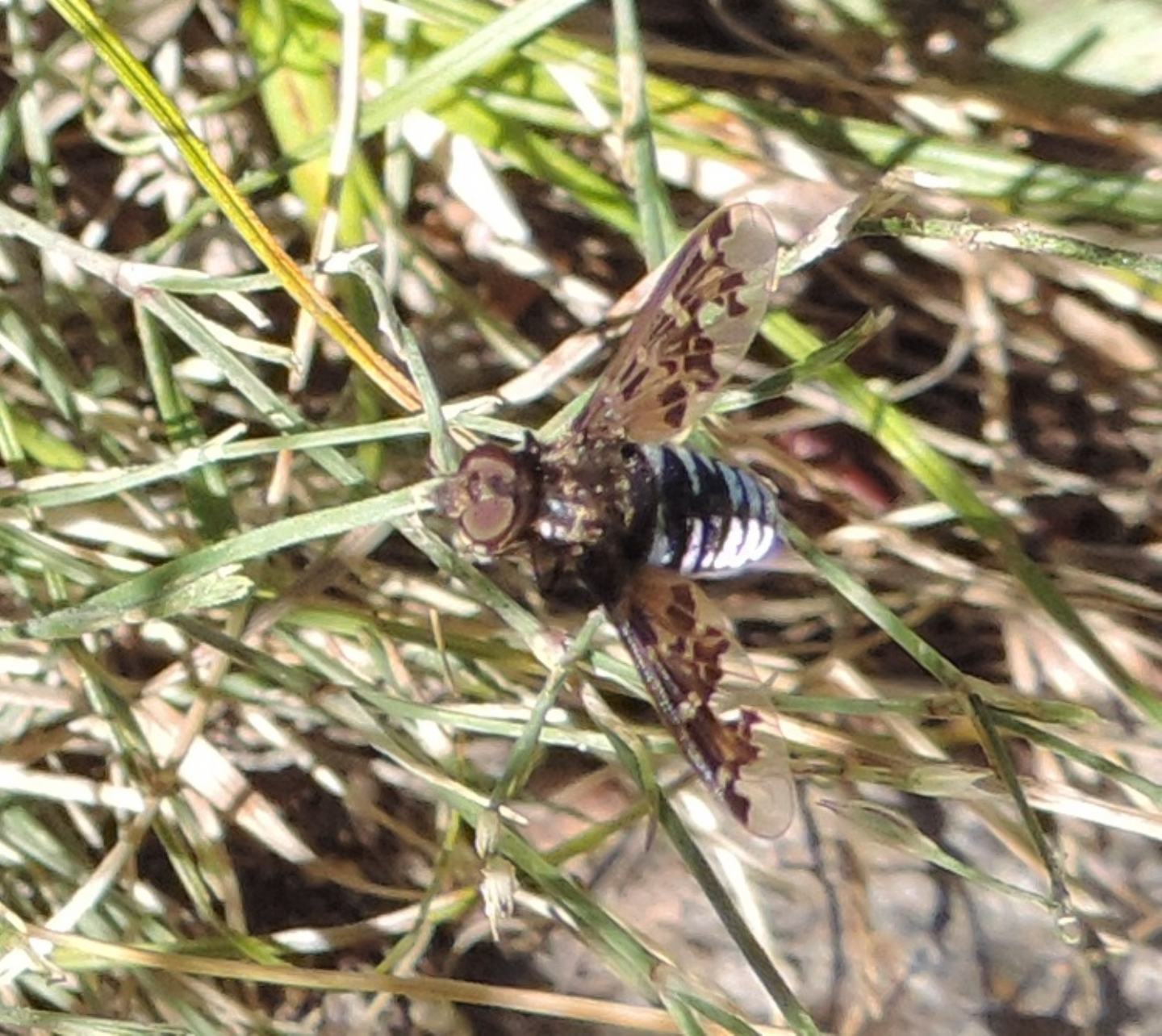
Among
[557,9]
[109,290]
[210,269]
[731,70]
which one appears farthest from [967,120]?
[109,290]

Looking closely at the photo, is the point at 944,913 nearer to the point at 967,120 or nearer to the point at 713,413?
the point at 713,413

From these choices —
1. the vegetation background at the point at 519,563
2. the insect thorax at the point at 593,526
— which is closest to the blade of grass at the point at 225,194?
the vegetation background at the point at 519,563

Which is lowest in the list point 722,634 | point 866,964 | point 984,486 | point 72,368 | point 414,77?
point 866,964

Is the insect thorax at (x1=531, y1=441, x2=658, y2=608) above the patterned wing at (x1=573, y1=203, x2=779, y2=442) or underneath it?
underneath

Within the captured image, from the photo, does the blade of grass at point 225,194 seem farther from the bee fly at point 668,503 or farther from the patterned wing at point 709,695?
the patterned wing at point 709,695

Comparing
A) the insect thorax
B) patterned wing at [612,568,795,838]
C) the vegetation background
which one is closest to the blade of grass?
the vegetation background

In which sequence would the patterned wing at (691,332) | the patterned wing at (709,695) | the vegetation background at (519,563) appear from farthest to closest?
1. the vegetation background at (519,563)
2. the patterned wing at (691,332)
3. the patterned wing at (709,695)

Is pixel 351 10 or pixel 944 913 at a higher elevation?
pixel 351 10

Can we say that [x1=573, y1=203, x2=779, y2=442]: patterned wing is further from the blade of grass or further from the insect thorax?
the blade of grass
